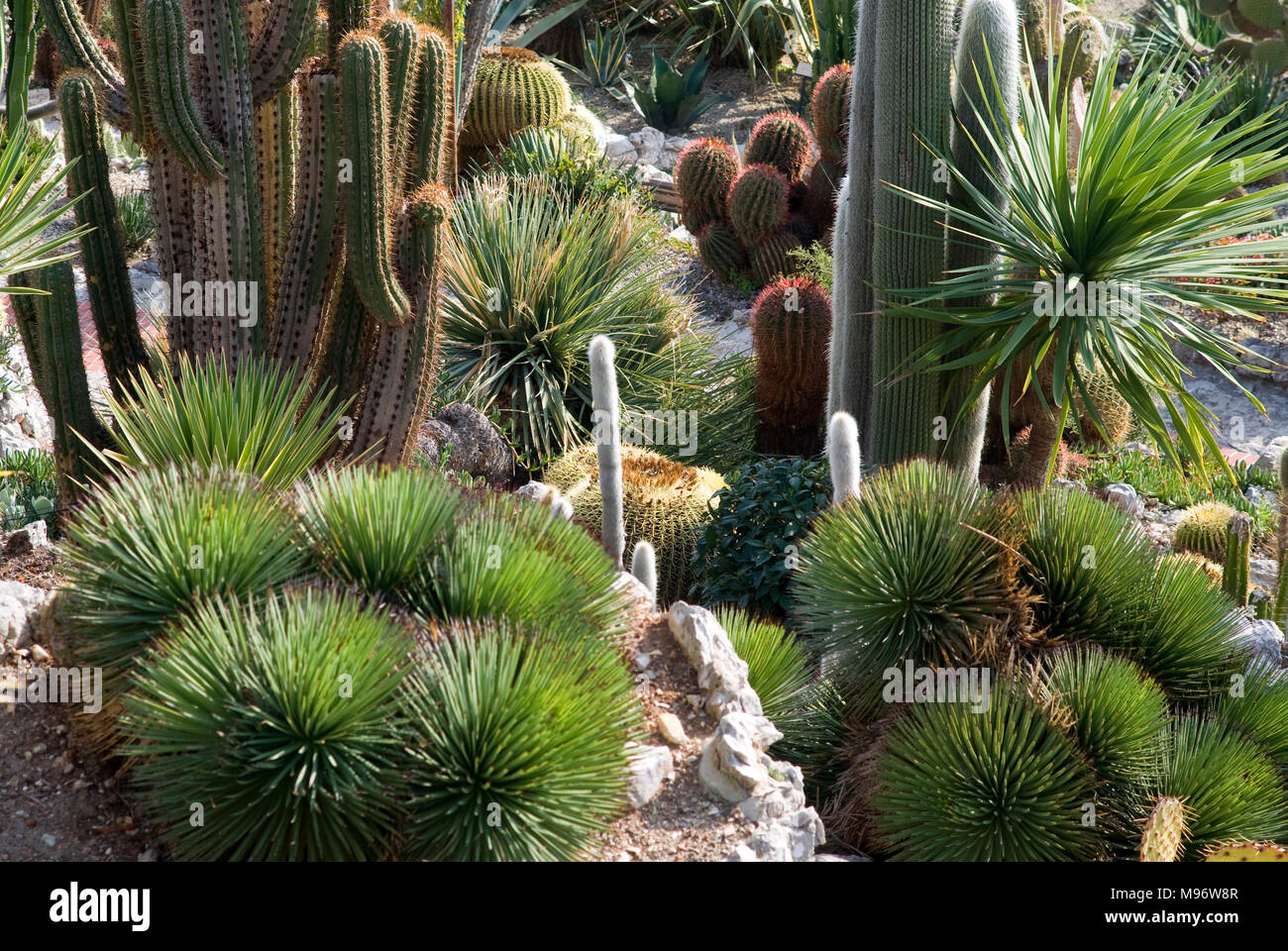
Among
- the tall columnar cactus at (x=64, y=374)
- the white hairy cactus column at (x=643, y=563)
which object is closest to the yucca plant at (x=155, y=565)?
the tall columnar cactus at (x=64, y=374)

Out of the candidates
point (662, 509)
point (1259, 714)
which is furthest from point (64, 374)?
point (1259, 714)

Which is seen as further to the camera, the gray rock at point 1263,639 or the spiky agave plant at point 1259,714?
the gray rock at point 1263,639

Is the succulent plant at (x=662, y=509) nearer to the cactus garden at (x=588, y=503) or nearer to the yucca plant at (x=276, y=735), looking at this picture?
the cactus garden at (x=588, y=503)

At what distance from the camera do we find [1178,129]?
5543mm

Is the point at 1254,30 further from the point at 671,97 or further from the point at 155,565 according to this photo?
the point at 155,565

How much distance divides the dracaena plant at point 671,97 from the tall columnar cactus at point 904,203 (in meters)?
8.37

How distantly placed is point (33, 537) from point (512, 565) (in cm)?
265

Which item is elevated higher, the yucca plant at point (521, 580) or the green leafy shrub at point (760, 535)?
the yucca plant at point (521, 580)

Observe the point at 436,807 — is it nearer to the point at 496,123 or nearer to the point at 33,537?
the point at 33,537

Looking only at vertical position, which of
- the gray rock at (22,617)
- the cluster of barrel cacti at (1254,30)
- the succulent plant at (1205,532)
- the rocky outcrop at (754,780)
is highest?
the cluster of barrel cacti at (1254,30)

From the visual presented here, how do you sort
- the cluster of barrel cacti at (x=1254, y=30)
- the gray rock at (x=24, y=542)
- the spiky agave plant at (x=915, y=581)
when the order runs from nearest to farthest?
1. the spiky agave plant at (x=915, y=581)
2. the gray rock at (x=24, y=542)
3. the cluster of barrel cacti at (x=1254, y=30)

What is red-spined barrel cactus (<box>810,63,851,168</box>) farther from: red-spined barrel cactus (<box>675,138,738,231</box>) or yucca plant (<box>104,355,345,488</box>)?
yucca plant (<box>104,355,345,488</box>)

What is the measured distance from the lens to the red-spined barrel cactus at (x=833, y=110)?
32.3ft

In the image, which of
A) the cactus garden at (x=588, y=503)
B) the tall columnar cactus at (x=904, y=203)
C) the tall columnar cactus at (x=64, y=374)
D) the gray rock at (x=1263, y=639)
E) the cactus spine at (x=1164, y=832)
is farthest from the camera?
the tall columnar cactus at (x=904, y=203)
